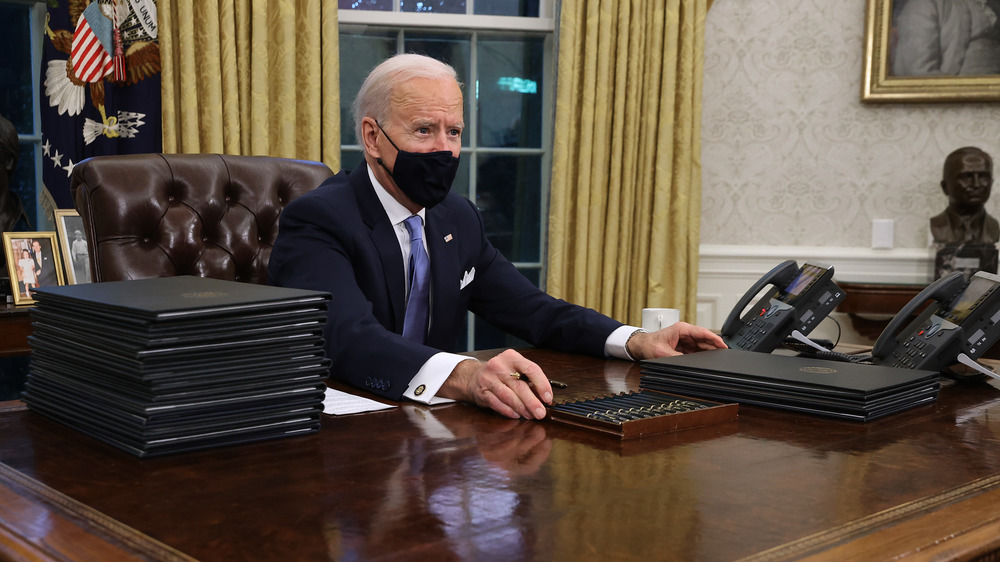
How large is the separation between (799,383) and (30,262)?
2697mm

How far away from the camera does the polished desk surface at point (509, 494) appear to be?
0.76m

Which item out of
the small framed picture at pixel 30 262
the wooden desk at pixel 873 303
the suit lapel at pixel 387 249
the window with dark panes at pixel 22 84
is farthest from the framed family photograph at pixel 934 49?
the window with dark panes at pixel 22 84

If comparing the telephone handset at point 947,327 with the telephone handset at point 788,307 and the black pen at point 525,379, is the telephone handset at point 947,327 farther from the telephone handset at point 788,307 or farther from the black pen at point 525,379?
the black pen at point 525,379

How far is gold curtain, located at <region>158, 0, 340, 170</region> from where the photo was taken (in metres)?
3.59

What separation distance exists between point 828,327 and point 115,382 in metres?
3.74

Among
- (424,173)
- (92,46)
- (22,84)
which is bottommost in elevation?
(424,173)

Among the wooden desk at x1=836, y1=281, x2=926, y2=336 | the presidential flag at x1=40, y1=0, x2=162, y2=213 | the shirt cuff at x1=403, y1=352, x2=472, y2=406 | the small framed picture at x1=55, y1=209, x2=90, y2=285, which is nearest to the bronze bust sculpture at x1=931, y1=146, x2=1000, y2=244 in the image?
the wooden desk at x1=836, y1=281, x2=926, y2=336

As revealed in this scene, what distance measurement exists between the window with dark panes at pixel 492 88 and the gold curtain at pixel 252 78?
14.3 inches

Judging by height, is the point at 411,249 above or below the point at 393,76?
below

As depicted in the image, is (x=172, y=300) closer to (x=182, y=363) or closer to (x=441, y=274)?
(x=182, y=363)

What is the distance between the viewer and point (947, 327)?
5.34 feet

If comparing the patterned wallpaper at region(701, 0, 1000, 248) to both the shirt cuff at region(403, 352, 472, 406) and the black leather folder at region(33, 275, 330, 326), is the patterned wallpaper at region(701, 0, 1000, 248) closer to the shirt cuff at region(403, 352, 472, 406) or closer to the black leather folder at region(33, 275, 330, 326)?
the shirt cuff at region(403, 352, 472, 406)

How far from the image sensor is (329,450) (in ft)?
3.53

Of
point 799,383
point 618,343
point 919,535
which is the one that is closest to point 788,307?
point 618,343
